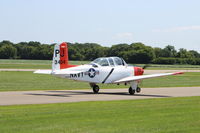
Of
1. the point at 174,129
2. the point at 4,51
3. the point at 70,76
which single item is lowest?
the point at 174,129

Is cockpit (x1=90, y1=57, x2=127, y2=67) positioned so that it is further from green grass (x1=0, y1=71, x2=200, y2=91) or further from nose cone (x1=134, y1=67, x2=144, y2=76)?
green grass (x1=0, y1=71, x2=200, y2=91)

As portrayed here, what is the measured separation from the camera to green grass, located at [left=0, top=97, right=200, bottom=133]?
1291 cm

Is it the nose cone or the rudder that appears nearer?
the rudder

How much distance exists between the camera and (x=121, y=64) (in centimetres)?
2917

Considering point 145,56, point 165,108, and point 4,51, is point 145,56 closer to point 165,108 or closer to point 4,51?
point 4,51

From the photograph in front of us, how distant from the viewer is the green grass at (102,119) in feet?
42.4

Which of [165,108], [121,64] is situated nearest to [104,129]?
[165,108]

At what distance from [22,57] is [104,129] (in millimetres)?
137207

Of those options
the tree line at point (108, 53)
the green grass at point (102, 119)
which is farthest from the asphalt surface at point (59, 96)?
the tree line at point (108, 53)

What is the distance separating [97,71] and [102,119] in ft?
42.3

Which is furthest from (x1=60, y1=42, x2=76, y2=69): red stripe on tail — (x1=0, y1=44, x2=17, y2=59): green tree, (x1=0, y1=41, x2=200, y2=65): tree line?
(x1=0, y1=44, x2=17, y2=59): green tree

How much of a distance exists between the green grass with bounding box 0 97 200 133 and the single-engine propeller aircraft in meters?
8.10

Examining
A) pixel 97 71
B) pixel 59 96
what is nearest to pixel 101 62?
pixel 97 71

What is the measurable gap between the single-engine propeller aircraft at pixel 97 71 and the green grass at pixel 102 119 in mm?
8100
